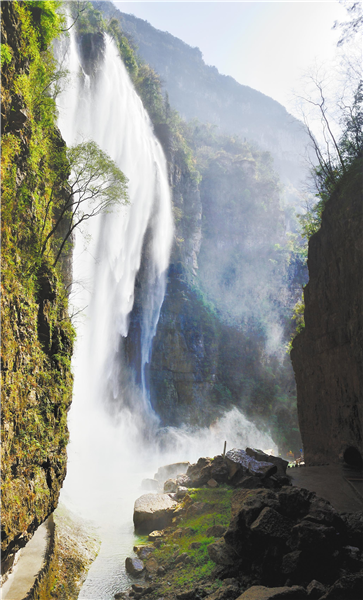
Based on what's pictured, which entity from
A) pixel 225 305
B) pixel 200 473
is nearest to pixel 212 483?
pixel 200 473

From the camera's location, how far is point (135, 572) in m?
9.33

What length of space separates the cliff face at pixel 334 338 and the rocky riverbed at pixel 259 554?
5568mm

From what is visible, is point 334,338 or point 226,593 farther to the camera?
point 334,338

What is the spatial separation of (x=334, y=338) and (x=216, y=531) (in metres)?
8.72

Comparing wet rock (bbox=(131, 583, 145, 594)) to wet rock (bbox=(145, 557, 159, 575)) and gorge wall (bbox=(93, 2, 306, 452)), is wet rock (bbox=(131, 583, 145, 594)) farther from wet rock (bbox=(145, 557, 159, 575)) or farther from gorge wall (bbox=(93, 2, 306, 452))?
gorge wall (bbox=(93, 2, 306, 452))

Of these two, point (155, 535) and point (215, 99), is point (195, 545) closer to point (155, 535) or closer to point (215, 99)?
point (155, 535)

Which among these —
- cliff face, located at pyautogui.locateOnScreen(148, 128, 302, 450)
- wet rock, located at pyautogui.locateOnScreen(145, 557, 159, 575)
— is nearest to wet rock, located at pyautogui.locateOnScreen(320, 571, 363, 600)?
wet rock, located at pyautogui.locateOnScreen(145, 557, 159, 575)

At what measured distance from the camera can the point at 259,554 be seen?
7.27 meters

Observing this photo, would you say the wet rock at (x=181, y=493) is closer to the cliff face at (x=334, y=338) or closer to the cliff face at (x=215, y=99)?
the cliff face at (x=334, y=338)

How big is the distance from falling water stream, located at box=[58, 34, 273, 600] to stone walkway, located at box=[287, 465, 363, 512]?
727 cm

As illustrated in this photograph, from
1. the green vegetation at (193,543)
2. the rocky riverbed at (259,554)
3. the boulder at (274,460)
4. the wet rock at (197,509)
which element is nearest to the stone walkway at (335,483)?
the boulder at (274,460)

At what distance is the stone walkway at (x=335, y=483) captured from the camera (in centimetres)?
1036

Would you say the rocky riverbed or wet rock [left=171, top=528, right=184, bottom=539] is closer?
the rocky riverbed

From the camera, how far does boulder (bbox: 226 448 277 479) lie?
13.2m
